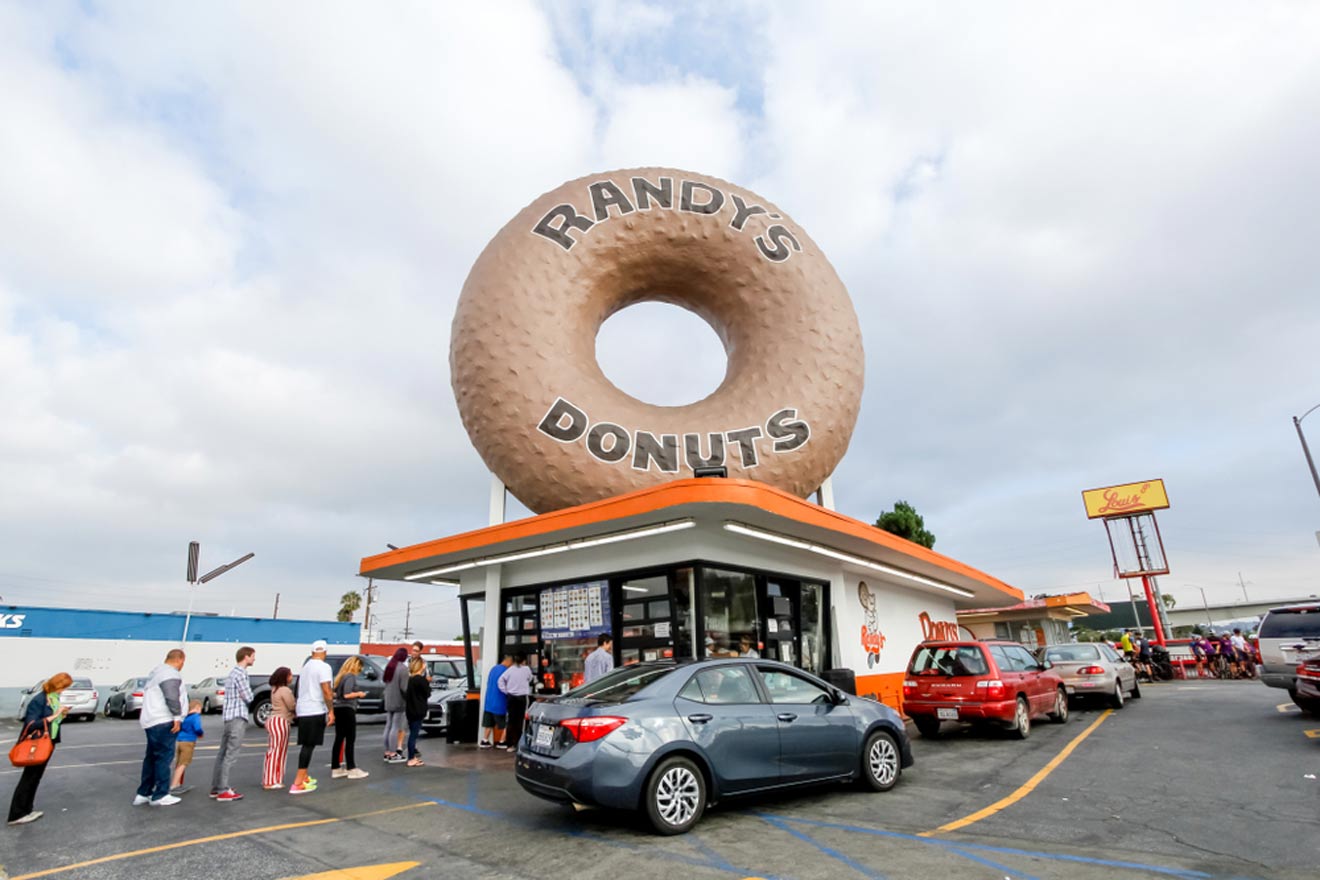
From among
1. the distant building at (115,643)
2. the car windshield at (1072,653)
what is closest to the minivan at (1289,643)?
the car windshield at (1072,653)

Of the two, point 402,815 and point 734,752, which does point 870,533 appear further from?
point 402,815

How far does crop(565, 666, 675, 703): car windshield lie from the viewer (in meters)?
5.71

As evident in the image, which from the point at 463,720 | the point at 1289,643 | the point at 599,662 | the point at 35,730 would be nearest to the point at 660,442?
the point at 599,662

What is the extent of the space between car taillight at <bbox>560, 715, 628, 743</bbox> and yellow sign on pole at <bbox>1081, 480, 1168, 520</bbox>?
4001cm

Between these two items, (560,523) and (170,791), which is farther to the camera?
(560,523)

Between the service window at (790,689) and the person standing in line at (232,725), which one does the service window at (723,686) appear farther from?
the person standing in line at (232,725)

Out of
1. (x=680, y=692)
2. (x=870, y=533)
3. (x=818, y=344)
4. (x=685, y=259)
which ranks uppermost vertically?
(x=685, y=259)

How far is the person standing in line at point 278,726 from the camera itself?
7.85 m

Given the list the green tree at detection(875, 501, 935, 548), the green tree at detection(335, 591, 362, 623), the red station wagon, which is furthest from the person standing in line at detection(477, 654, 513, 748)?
the green tree at detection(335, 591, 362, 623)

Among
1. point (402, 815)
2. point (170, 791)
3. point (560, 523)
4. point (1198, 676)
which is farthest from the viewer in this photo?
point (1198, 676)

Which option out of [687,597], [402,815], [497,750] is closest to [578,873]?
[402,815]

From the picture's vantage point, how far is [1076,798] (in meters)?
6.40

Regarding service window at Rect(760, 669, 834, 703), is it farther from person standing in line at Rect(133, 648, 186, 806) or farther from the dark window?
person standing in line at Rect(133, 648, 186, 806)

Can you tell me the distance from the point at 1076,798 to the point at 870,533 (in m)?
4.57
